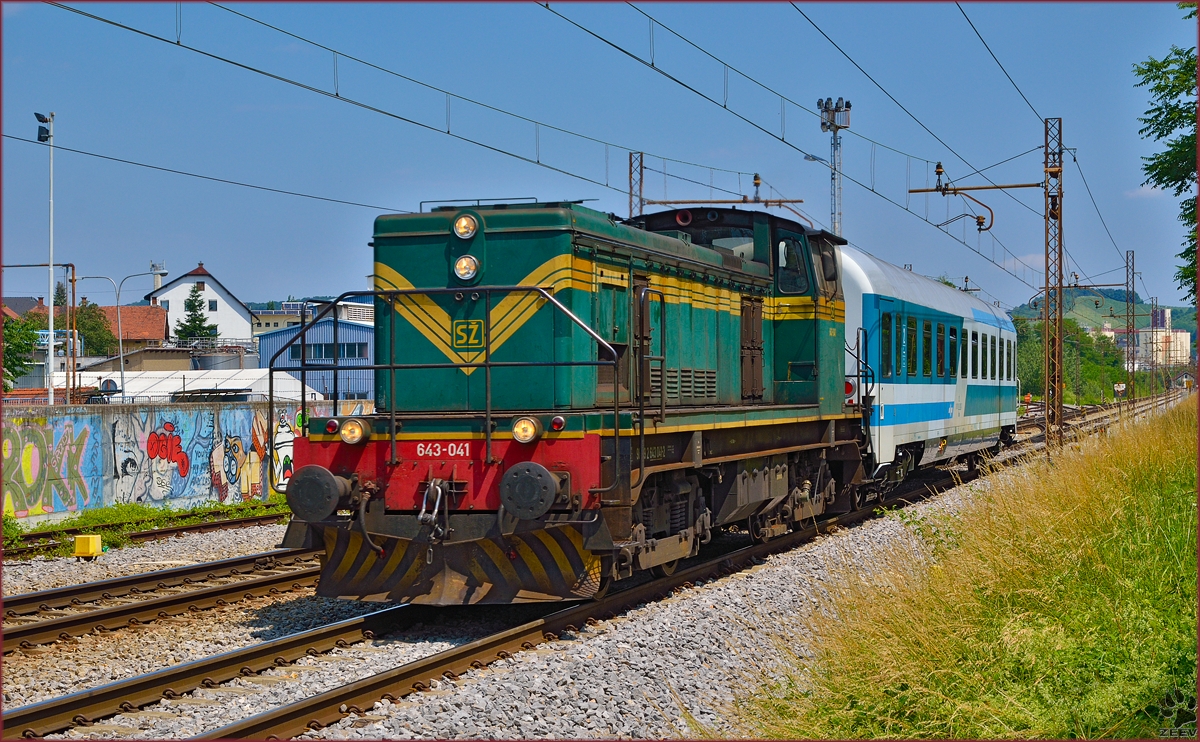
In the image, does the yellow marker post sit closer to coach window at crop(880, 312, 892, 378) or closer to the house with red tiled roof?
coach window at crop(880, 312, 892, 378)

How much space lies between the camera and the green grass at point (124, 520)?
1304cm

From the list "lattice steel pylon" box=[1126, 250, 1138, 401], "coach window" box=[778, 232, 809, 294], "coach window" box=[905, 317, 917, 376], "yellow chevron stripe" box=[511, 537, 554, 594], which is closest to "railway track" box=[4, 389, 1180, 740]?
"yellow chevron stripe" box=[511, 537, 554, 594]

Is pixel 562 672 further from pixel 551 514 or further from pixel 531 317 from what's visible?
A: pixel 531 317

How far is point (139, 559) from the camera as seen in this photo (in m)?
12.0

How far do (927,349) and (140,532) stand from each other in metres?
12.0

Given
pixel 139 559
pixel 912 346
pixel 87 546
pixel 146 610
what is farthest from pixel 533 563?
pixel 912 346

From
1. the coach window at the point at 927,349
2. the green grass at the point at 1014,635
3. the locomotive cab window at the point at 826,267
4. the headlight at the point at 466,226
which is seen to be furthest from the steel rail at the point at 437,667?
the coach window at the point at 927,349

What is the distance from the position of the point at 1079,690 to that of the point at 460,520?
13.9ft

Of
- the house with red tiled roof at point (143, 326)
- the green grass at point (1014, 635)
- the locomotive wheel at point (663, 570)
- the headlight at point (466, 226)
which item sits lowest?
the locomotive wheel at point (663, 570)

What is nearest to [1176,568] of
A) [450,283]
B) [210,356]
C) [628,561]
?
[628,561]

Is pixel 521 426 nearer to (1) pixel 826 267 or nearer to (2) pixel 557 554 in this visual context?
(2) pixel 557 554

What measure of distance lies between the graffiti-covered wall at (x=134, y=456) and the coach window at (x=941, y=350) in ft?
34.3

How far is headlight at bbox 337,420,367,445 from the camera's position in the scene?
26.4ft

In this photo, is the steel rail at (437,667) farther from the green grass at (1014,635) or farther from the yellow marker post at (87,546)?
the yellow marker post at (87,546)
